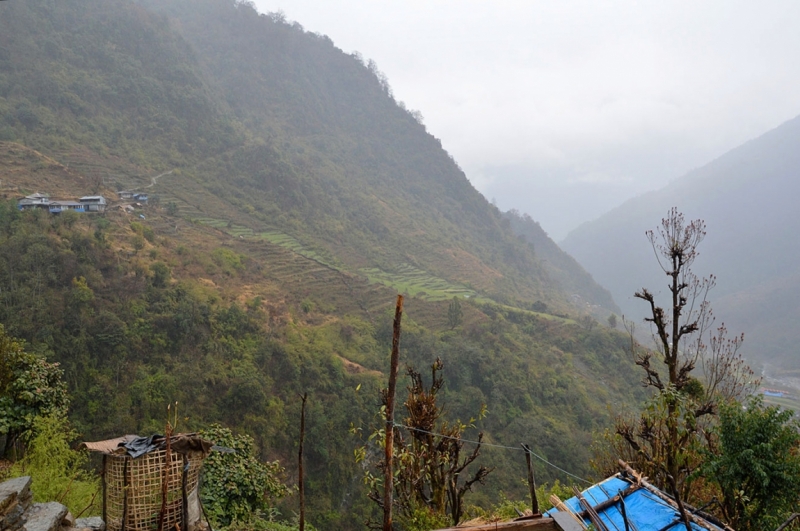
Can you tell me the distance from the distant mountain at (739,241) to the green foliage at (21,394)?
73512 mm

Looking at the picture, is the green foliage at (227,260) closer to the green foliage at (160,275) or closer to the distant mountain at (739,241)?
the green foliage at (160,275)

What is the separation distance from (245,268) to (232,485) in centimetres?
2047

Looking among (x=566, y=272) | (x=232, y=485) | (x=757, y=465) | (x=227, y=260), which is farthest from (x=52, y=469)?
(x=566, y=272)

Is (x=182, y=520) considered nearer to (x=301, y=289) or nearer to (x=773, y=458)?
(x=773, y=458)

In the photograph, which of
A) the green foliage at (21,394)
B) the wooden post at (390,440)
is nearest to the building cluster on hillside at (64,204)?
the green foliage at (21,394)

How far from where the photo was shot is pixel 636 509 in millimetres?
Answer: 5059

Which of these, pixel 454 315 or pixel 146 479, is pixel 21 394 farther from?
pixel 454 315

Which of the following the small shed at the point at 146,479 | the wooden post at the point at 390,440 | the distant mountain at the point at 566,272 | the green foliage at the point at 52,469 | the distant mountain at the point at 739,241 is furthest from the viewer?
the distant mountain at the point at 566,272

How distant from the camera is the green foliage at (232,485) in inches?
307

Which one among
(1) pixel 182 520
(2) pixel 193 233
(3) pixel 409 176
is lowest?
(1) pixel 182 520

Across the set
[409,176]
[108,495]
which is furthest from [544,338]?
[409,176]

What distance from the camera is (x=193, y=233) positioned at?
29594 millimetres

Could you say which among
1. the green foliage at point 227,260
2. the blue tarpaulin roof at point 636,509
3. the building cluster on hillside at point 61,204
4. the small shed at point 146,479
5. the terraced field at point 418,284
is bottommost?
the blue tarpaulin roof at point 636,509

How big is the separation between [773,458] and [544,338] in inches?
1165
